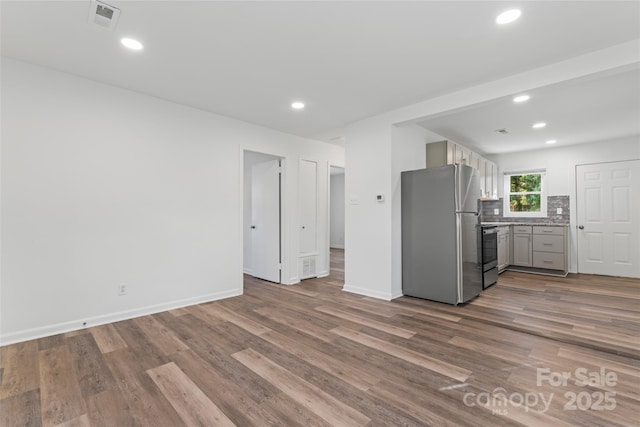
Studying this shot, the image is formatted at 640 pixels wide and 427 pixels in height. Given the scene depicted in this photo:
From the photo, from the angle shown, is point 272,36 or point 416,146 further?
point 416,146

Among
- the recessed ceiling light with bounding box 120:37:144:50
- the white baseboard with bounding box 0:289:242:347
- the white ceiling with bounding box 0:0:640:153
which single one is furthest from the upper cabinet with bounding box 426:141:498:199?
the recessed ceiling light with bounding box 120:37:144:50

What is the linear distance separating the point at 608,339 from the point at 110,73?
5.46 meters

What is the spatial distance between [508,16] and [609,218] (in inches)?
219

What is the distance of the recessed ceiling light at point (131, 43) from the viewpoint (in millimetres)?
2391

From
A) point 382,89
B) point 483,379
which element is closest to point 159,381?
point 483,379

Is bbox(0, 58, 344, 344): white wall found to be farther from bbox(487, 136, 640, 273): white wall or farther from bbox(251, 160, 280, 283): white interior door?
bbox(487, 136, 640, 273): white wall

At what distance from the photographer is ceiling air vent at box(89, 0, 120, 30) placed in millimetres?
2001

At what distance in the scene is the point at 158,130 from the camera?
141 inches

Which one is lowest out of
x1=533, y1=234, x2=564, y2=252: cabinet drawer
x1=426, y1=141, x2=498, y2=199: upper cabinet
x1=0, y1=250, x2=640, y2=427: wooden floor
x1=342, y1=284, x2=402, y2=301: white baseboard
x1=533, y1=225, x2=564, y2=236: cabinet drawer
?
x1=0, y1=250, x2=640, y2=427: wooden floor

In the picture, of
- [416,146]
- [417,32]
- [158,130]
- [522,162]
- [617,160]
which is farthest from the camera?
[522,162]

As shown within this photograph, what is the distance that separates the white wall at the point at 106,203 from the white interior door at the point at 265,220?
83 cm

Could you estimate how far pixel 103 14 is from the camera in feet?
6.84

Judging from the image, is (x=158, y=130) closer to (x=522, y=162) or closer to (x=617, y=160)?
(x=522, y=162)

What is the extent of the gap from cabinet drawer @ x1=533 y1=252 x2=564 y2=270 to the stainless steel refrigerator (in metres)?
2.59
